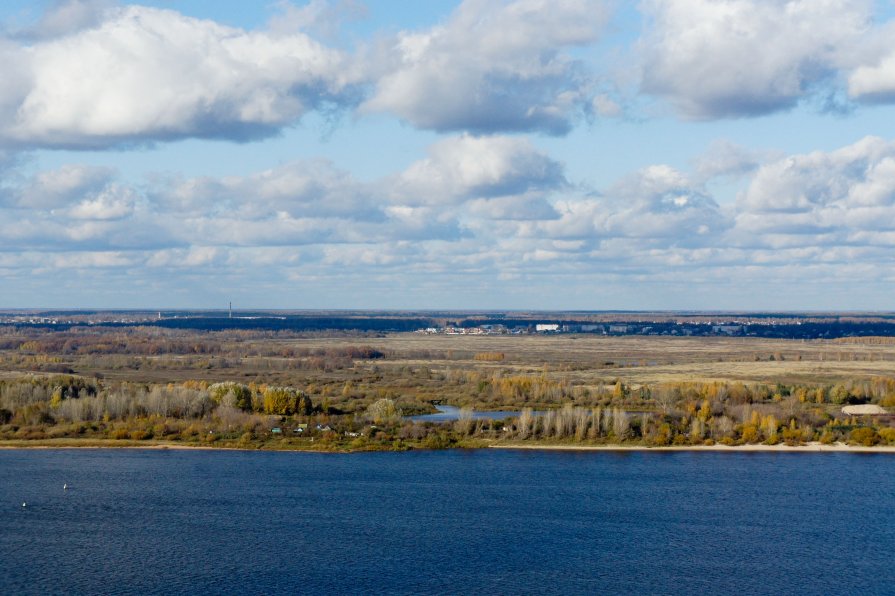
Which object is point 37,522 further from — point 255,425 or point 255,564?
point 255,425

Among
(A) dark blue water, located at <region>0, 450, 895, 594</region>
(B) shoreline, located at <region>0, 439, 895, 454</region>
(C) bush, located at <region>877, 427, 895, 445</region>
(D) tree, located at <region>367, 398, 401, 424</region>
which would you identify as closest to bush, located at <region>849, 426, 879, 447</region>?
(B) shoreline, located at <region>0, 439, 895, 454</region>

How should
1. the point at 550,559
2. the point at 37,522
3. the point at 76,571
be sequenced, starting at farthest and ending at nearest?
the point at 37,522 → the point at 550,559 → the point at 76,571

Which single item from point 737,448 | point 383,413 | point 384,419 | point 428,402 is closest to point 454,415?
point 428,402

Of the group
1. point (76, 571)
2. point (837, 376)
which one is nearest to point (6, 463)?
point (76, 571)

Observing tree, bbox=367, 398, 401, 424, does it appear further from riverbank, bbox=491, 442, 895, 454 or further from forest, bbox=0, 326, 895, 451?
riverbank, bbox=491, 442, 895, 454

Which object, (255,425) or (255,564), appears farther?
(255,425)

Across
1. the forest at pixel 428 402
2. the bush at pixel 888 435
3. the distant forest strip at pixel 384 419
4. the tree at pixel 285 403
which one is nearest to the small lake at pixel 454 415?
the forest at pixel 428 402
